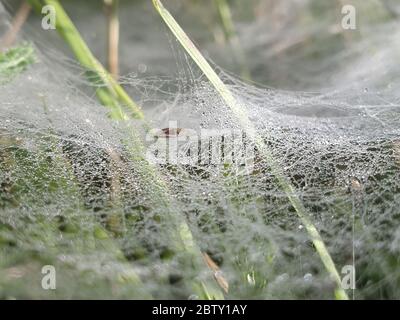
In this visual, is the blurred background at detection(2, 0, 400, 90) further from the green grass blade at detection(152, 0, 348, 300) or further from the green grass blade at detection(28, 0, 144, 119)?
the green grass blade at detection(152, 0, 348, 300)

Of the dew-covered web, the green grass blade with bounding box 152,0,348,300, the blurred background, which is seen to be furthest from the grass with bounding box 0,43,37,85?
the blurred background

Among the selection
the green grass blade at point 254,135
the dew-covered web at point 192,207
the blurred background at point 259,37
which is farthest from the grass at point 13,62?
the blurred background at point 259,37

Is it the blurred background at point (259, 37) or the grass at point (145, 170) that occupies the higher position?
the blurred background at point (259, 37)

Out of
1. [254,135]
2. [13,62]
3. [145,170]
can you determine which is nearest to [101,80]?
[13,62]

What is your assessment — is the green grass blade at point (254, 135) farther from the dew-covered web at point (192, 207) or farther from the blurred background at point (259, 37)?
the blurred background at point (259, 37)
